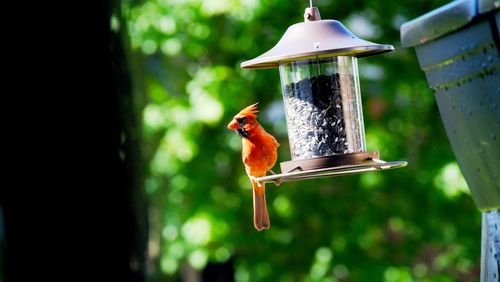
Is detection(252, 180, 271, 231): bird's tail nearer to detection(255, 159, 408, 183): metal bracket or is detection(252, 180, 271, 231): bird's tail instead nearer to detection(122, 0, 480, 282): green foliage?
detection(255, 159, 408, 183): metal bracket

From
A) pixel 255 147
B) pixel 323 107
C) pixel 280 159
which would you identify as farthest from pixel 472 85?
pixel 280 159

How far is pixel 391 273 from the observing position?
9.79 metres

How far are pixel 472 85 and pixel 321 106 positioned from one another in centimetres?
77

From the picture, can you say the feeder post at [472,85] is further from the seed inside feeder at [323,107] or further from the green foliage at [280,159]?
the green foliage at [280,159]

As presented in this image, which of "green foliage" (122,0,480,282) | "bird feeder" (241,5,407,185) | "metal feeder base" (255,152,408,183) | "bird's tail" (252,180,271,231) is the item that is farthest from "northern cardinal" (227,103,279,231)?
"green foliage" (122,0,480,282)

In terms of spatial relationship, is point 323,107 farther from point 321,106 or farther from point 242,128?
point 242,128

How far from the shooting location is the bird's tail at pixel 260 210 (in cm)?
448

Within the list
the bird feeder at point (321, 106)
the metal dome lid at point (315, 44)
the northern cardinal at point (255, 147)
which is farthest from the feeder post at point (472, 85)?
the northern cardinal at point (255, 147)

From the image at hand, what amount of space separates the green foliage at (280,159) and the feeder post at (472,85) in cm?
499

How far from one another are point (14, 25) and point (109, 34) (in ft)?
2.32

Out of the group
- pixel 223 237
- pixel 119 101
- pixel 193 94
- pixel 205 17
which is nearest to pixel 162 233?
pixel 223 237

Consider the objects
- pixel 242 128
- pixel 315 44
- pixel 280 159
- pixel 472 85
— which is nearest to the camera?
pixel 472 85

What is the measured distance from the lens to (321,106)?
445cm

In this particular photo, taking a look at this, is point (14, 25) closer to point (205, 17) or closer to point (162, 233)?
point (205, 17)
